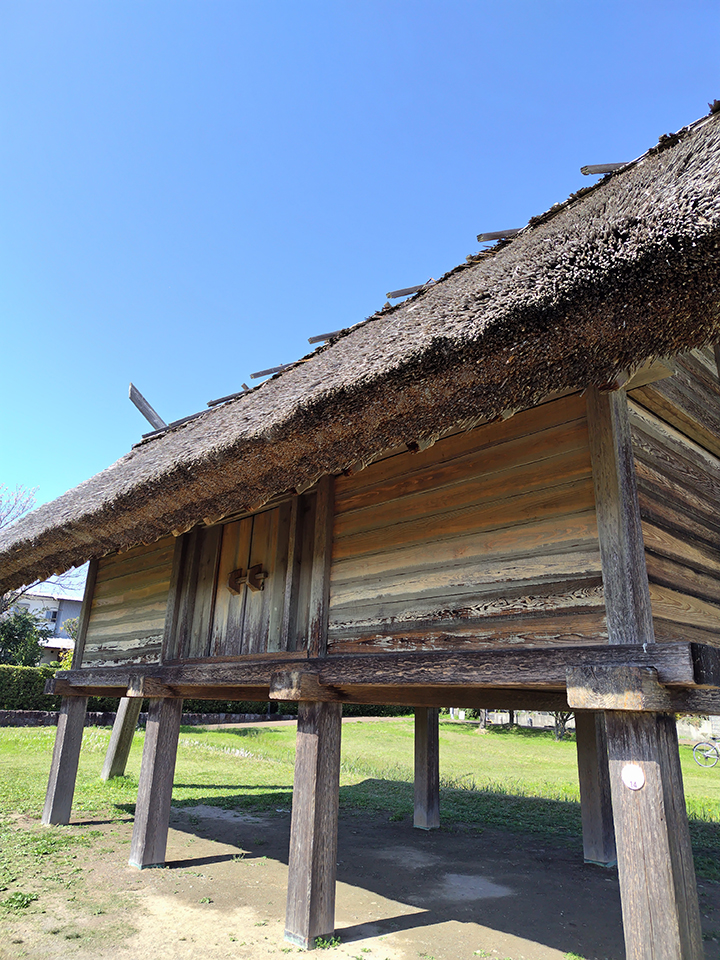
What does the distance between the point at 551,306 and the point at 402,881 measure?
15.7 ft

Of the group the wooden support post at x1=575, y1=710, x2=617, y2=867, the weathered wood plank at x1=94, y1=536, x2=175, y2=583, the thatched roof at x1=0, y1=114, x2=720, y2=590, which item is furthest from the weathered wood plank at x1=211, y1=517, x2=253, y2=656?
the wooden support post at x1=575, y1=710, x2=617, y2=867

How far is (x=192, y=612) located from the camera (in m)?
5.46

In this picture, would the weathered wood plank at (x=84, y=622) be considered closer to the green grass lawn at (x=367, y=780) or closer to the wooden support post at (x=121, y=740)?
the green grass lawn at (x=367, y=780)

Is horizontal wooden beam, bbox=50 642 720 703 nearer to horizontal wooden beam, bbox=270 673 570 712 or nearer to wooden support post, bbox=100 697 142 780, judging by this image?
horizontal wooden beam, bbox=270 673 570 712

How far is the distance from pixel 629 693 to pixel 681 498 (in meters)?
1.45

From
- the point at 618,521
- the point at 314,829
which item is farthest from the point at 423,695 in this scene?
the point at 618,521

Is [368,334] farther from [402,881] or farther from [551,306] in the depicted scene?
[402,881]

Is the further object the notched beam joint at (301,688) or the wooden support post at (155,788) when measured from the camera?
the wooden support post at (155,788)

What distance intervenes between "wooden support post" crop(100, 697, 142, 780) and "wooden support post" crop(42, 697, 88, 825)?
2.79m

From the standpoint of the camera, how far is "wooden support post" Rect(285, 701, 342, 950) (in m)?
3.69

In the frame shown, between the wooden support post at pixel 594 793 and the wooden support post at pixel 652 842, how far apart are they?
3.49 meters

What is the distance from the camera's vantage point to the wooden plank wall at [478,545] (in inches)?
118

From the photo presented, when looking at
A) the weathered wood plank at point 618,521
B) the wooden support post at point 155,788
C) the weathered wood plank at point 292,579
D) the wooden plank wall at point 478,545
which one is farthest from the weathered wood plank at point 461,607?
the wooden support post at point 155,788

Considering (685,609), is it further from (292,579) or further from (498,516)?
(292,579)
